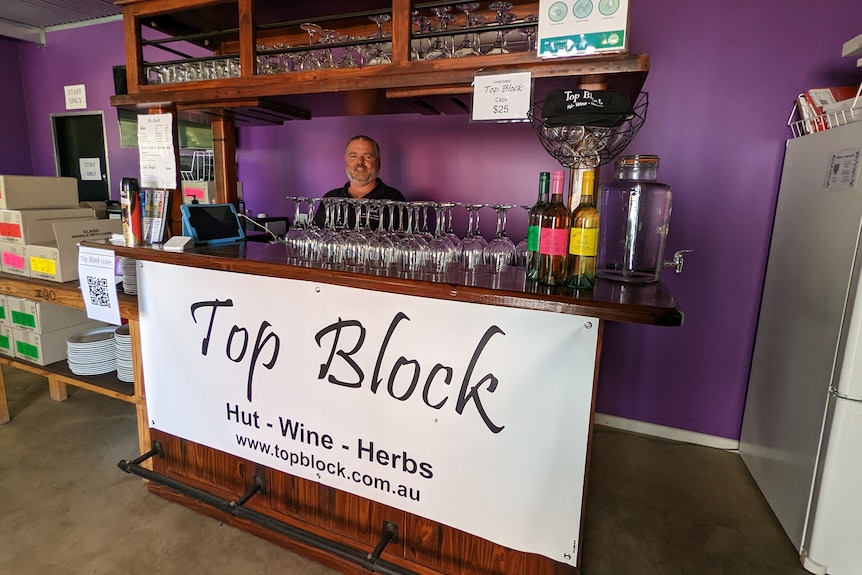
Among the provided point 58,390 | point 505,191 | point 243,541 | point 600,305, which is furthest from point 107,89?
point 600,305

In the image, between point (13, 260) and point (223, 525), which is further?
point (13, 260)

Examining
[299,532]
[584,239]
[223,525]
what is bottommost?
[223,525]

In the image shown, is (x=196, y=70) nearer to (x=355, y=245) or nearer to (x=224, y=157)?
(x=224, y=157)

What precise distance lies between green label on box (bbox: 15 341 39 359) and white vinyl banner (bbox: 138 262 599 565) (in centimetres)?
127

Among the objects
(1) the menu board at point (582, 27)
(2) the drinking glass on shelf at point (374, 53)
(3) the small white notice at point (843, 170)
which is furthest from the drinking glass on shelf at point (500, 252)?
(3) the small white notice at point (843, 170)

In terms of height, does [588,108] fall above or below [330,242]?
above

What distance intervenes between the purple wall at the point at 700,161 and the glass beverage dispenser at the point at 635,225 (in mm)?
1010

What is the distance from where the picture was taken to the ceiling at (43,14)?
3.87m

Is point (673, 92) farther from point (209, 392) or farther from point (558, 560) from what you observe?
point (209, 392)

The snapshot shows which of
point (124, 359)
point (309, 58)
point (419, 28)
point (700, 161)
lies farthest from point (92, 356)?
point (700, 161)

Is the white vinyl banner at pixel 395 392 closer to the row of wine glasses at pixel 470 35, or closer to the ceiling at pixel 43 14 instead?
the row of wine glasses at pixel 470 35

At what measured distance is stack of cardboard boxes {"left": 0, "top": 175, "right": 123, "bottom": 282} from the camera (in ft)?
7.69

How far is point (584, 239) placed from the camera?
118 centimetres

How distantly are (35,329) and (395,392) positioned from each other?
90.6 inches
